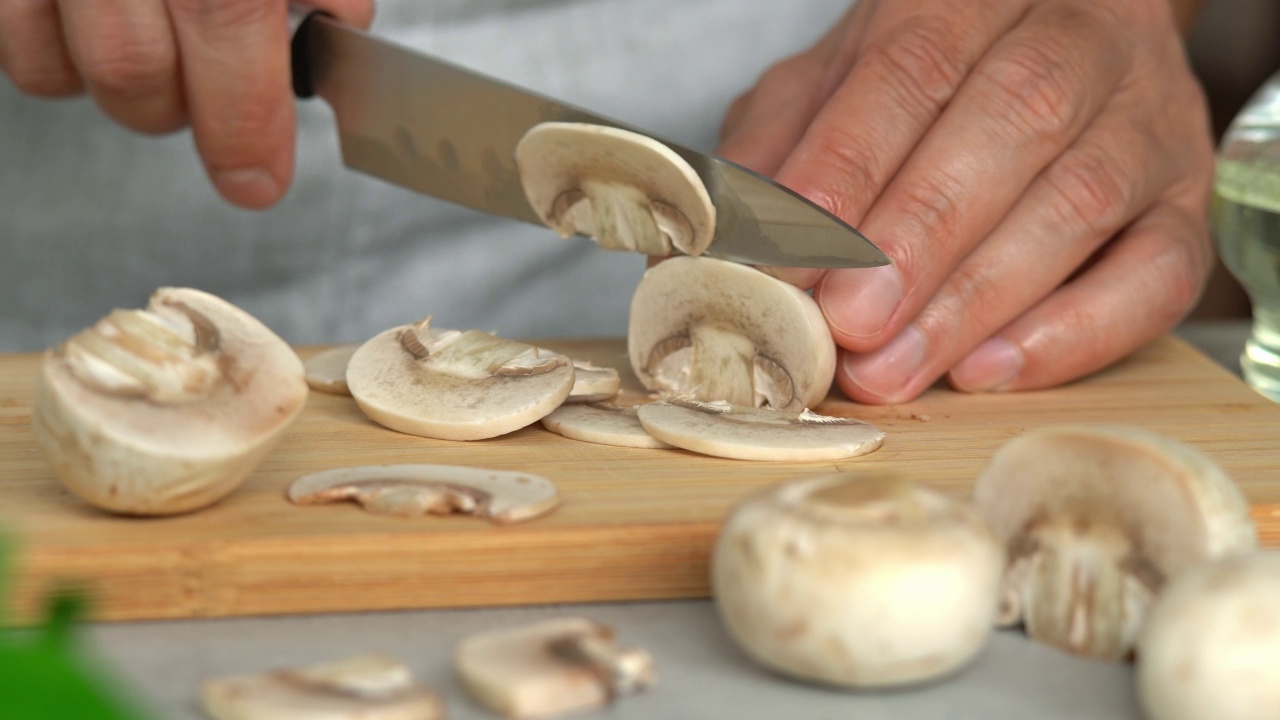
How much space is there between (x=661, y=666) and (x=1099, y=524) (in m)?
0.40

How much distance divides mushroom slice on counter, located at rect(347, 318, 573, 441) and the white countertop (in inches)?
13.7

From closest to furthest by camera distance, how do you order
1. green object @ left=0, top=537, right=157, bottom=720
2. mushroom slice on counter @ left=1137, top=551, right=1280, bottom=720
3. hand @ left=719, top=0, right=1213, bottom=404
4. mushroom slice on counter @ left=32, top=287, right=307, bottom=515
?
green object @ left=0, top=537, right=157, bottom=720
mushroom slice on counter @ left=1137, top=551, right=1280, bottom=720
mushroom slice on counter @ left=32, top=287, right=307, bottom=515
hand @ left=719, top=0, right=1213, bottom=404

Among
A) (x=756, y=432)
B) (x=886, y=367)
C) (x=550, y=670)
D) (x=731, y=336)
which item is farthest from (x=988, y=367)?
(x=550, y=670)

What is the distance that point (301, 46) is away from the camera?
2.05 meters

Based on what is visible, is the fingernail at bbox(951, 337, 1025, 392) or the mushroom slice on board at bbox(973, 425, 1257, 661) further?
the fingernail at bbox(951, 337, 1025, 392)

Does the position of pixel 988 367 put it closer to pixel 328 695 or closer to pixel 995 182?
pixel 995 182

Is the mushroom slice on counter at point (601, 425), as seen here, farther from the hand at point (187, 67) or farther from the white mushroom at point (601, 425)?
the hand at point (187, 67)

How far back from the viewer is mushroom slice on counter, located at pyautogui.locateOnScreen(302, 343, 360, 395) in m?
1.76

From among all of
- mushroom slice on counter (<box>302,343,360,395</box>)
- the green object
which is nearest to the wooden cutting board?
mushroom slice on counter (<box>302,343,360,395</box>)

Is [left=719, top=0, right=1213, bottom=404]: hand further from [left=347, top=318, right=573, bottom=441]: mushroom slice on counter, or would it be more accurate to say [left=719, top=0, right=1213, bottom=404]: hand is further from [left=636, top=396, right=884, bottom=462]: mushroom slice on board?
[left=347, top=318, right=573, bottom=441]: mushroom slice on counter

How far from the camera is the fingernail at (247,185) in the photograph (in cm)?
214

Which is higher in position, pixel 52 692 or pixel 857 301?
pixel 52 692

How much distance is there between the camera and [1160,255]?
2.04 m

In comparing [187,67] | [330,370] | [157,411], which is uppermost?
[187,67]
